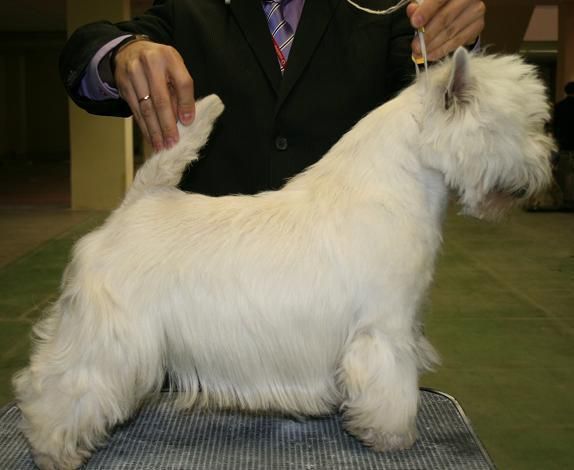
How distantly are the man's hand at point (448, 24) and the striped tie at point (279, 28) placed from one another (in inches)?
18.0

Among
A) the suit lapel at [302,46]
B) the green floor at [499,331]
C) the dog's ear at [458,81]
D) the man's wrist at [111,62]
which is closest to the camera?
the dog's ear at [458,81]

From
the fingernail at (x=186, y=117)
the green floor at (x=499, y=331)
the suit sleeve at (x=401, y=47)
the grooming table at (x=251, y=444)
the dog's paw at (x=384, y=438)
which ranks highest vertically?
the suit sleeve at (x=401, y=47)

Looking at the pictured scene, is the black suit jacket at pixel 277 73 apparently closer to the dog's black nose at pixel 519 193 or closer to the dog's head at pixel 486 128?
the dog's head at pixel 486 128

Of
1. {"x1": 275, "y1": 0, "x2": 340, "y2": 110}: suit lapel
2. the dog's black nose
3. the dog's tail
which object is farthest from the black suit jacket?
the dog's black nose

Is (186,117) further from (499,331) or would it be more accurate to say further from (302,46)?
(499,331)

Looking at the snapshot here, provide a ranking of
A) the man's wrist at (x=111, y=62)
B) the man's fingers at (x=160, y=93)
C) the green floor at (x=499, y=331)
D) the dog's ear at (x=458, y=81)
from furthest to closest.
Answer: the green floor at (x=499, y=331) < the man's wrist at (x=111, y=62) < the man's fingers at (x=160, y=93) < the dog's ear at (x=458, y=81)

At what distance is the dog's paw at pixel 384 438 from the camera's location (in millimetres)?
1467

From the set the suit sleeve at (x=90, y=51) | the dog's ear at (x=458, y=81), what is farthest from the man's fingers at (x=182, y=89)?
the dog's ear at (x=458, y=81)

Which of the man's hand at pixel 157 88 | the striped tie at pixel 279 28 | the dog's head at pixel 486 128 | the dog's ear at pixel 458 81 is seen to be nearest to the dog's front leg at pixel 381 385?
the dog's head at pixel 486 128

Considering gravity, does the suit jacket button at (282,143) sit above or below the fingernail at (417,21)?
below

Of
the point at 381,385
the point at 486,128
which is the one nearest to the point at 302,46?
the point at 486,128

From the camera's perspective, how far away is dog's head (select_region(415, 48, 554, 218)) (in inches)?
54.1

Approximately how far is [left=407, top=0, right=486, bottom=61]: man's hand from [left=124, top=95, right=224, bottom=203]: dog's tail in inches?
18.4

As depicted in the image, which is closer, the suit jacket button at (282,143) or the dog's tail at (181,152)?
the dog's tail at (181,152)
